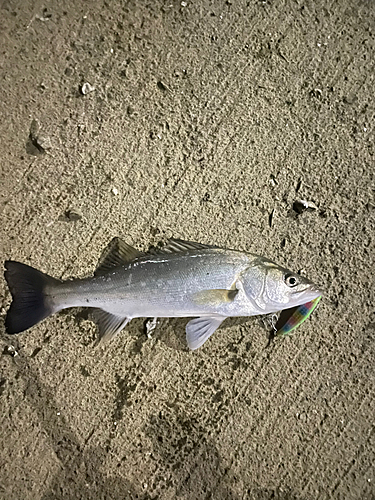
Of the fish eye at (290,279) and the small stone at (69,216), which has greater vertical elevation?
the small stone at (69,216)

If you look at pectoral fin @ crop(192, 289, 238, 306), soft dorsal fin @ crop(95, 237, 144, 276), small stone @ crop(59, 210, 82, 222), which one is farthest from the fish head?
small stone @ crop(59, 210, 82, 222)

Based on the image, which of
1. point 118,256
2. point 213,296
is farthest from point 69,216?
point 213,296

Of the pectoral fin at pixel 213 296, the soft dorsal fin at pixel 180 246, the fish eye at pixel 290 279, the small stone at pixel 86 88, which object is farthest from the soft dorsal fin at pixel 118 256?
the small stone at pixel 86 88

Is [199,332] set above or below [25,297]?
below

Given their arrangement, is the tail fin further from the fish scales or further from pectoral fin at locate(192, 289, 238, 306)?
pectoral fin at locate(192, 289, 238, 306)

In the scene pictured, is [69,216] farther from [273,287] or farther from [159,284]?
[273,287]

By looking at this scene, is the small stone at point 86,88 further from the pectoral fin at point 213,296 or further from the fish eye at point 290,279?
the fish eye at point 290,279
